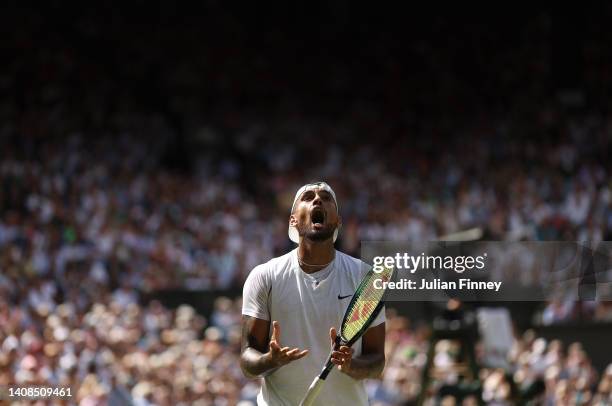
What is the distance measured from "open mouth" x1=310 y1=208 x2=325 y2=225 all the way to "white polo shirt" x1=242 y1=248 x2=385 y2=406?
23cm

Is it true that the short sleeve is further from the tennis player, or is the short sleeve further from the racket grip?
the racket grip

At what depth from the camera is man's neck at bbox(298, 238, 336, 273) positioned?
5402 mm

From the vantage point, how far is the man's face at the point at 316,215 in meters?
5.34

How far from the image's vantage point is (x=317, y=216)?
537 centimetres

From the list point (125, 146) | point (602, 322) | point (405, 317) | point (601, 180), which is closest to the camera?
point (602, 322)

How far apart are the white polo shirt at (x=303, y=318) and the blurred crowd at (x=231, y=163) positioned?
15.1ft

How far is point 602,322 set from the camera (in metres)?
14.2

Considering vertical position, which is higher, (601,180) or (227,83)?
(227,83)

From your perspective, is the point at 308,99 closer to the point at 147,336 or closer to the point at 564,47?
the point at 564,47

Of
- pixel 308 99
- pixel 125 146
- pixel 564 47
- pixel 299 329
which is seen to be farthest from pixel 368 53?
pixel 299 329

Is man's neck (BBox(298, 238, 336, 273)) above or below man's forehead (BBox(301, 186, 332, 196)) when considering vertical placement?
below

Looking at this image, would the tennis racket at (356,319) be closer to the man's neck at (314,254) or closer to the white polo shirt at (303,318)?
the white polo shirt at (303,318)

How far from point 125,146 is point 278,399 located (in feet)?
53.8

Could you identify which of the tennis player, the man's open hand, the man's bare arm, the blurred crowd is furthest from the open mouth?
the blurred crowd
